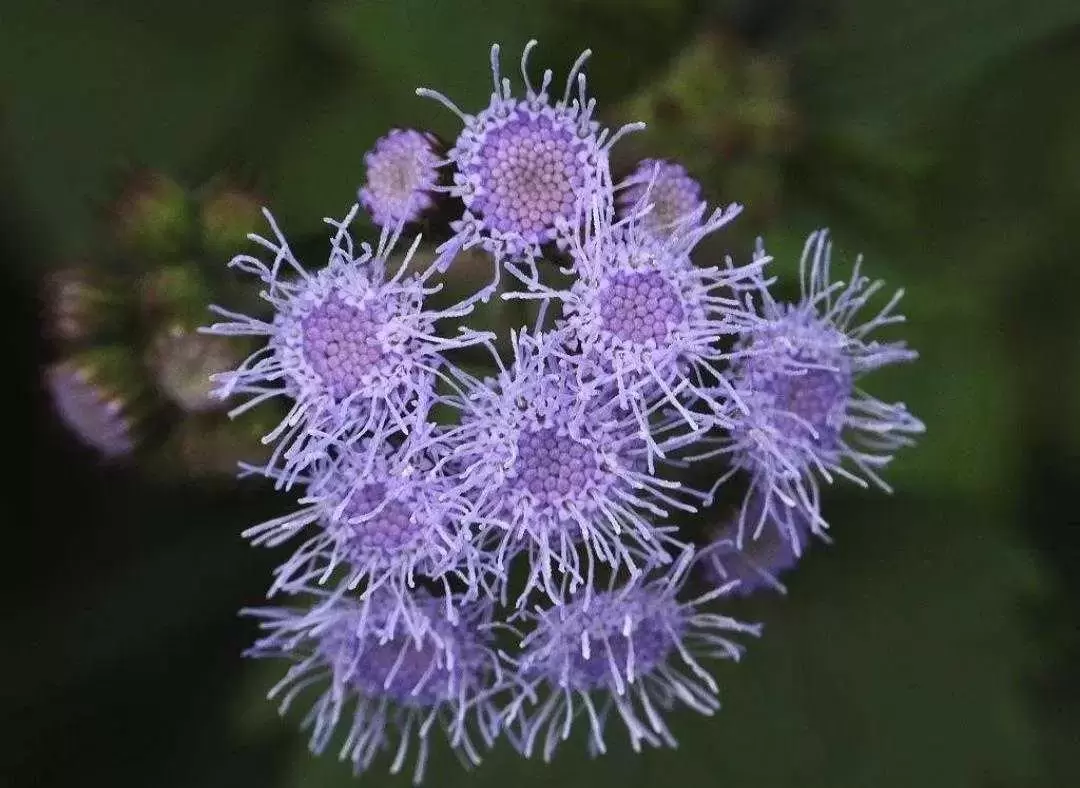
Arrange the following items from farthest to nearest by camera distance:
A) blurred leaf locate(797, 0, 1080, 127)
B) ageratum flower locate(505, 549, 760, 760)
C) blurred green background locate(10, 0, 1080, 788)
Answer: blurred green background locate(10, 0, 1080, 788), blurred leaf locate(797, 0, 1080, 127), ageratum flower locate(505, 549, 760, 760)

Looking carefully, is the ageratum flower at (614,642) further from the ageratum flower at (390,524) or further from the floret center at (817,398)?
the floret center at (817,398)

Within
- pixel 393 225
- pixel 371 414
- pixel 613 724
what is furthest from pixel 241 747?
pixel 393 225

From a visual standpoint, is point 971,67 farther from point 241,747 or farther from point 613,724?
point 241,747

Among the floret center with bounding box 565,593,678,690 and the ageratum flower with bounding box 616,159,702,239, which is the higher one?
the ageratum flower with bounding box 616,159,702,239

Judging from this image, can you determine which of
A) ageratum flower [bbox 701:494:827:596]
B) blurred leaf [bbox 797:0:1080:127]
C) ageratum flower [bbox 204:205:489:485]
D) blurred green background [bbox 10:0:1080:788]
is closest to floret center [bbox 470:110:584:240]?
ageratum flower [bbox 204:205:489:485]

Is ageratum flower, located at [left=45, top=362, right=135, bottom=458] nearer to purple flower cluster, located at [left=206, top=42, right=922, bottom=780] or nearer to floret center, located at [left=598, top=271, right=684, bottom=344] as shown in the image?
purple flower cluster, located at [left=206, top=42, right=922, bottom=780]

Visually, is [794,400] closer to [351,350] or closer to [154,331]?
[351,350]
